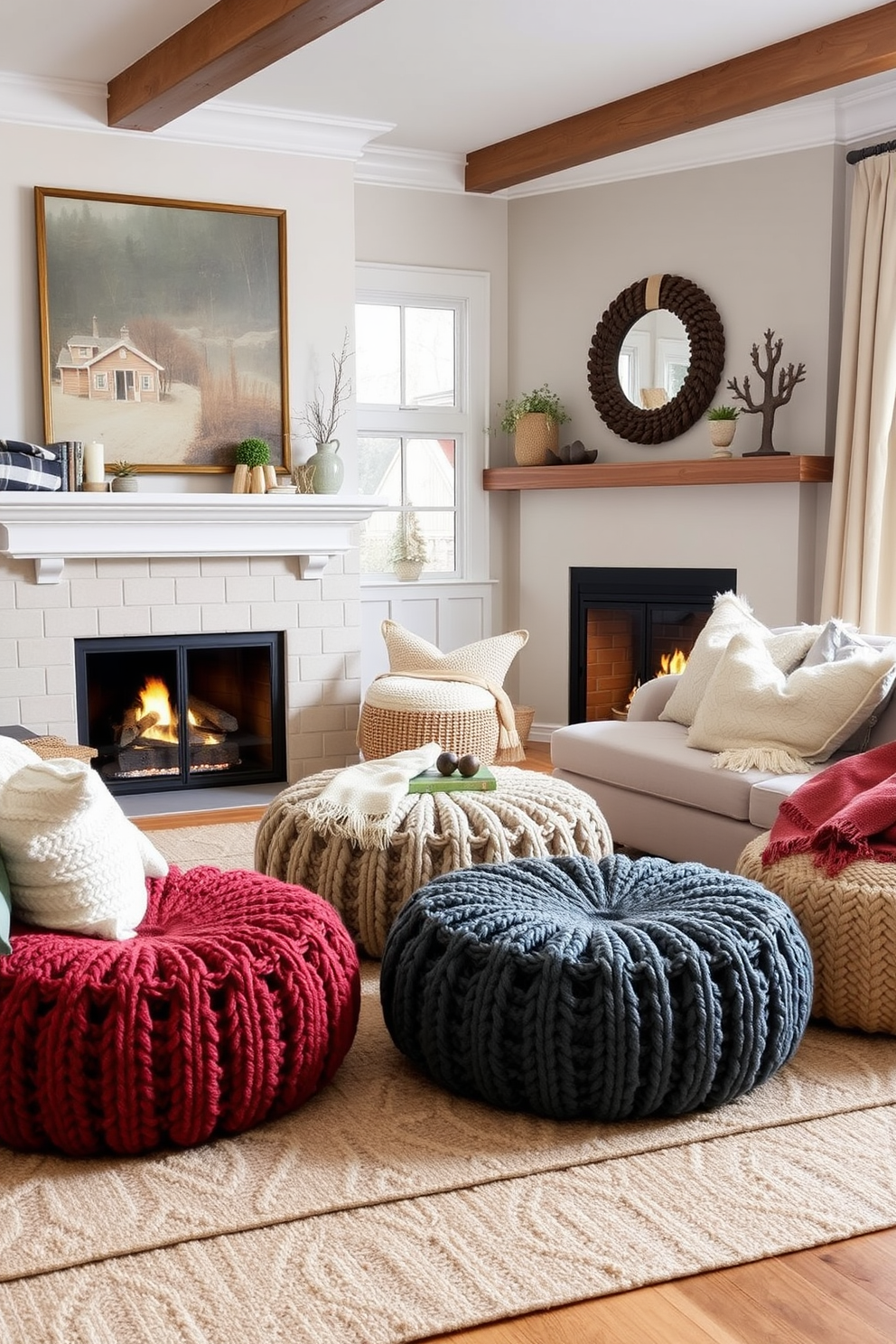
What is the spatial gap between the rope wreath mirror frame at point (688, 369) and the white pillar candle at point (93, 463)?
2.27 m

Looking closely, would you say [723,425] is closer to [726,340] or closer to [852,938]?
[726,340]

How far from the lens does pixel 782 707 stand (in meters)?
3.72

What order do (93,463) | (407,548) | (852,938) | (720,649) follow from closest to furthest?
(852,938) < (720,649) < (93,463) < (407,548)

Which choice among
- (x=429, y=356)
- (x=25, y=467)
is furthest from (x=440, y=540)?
(x=25, y=467)

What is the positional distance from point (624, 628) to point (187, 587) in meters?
2.07

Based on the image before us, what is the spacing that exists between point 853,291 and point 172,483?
2.70m

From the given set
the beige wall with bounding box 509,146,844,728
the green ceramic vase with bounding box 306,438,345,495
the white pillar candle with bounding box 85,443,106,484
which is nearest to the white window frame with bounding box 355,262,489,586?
the beige wall with bounding box 509,146,844,728

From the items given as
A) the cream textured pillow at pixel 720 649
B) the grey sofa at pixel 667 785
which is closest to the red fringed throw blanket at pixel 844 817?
the grey sofa at pixel 667 785

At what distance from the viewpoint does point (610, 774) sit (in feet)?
13.3

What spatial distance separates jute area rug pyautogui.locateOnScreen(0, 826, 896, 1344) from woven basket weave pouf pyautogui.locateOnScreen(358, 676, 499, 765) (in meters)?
2.59

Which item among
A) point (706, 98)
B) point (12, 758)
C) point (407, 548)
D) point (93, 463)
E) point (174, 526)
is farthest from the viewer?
point (407, 548)

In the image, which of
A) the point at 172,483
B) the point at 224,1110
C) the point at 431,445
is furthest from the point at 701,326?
the point at 224,1110

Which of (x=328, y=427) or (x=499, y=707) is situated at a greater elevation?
(x=328, y=427)

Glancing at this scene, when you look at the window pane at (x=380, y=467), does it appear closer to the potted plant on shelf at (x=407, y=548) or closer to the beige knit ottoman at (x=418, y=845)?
the potted plant on shelf at (x=407, y=548)
